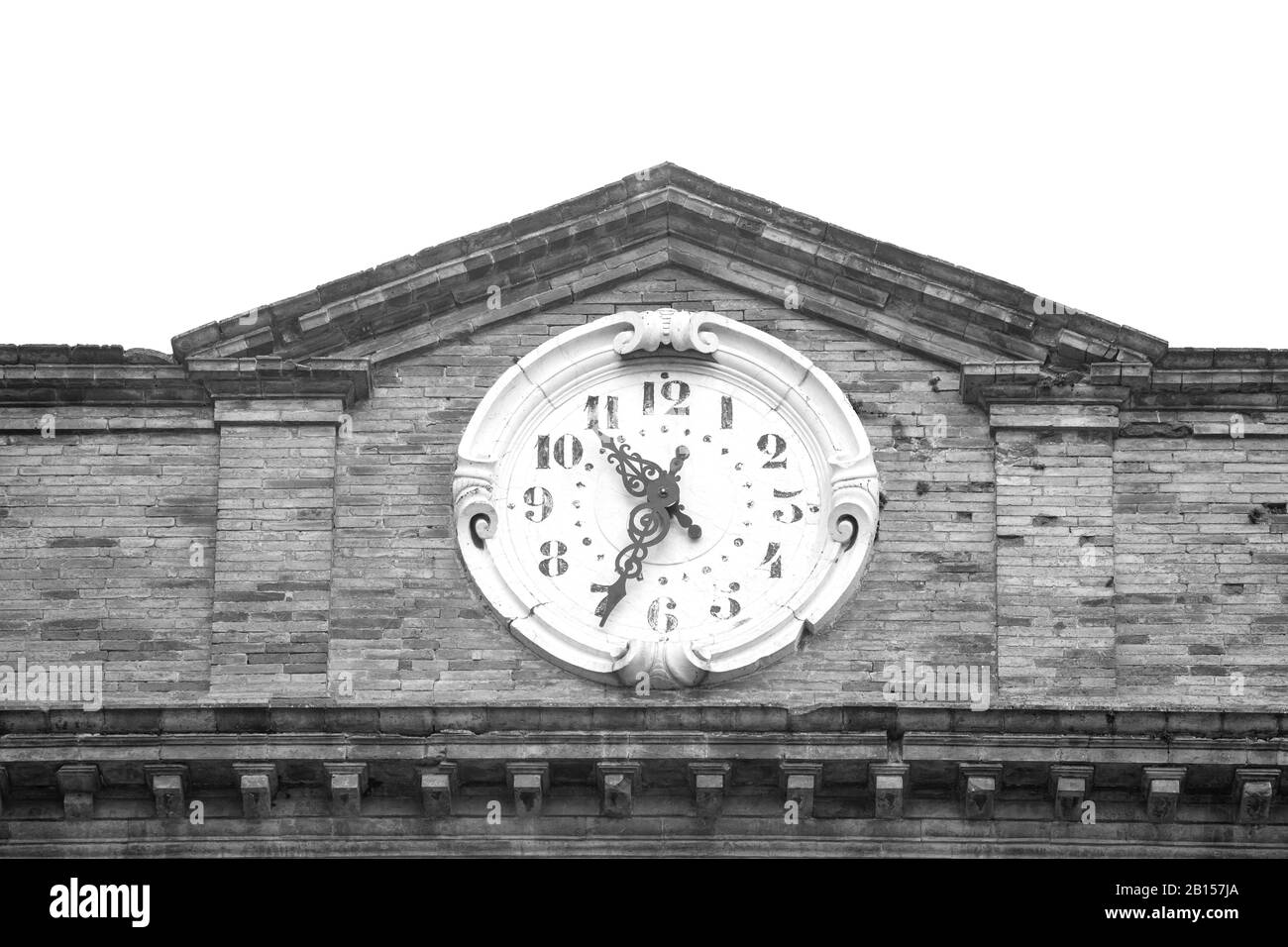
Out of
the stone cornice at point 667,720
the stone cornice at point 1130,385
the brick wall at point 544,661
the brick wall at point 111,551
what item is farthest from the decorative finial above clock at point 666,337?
the stone cornice at point 667,720

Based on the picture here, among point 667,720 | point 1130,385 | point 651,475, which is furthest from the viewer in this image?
point 1130,385

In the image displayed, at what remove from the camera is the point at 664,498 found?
3356cm

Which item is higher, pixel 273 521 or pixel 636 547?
pixel 273 521

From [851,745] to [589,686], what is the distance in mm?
2481

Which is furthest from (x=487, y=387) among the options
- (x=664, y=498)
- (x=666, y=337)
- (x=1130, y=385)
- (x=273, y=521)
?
(x=1130, y=385)

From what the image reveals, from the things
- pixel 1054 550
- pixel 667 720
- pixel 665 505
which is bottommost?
pixel 667 720

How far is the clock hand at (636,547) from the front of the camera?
109 feet

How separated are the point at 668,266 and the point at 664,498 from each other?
7.45ft

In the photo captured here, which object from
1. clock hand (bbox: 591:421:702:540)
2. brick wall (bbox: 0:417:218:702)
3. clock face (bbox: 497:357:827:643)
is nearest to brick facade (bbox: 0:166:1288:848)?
brick wall (bbox: 0:417:218:702)

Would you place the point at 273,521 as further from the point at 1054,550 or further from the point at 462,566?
the point at 1054,550

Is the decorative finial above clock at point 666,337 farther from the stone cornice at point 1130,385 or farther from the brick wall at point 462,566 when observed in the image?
the stone cornice at point 1130,385

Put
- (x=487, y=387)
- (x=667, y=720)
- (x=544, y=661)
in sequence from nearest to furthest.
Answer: (x=667, y=720) → (x=544, y=661) → (x=487, y=387)

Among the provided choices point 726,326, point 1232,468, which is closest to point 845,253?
point 726,326

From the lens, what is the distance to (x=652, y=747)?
31422 millimetres
